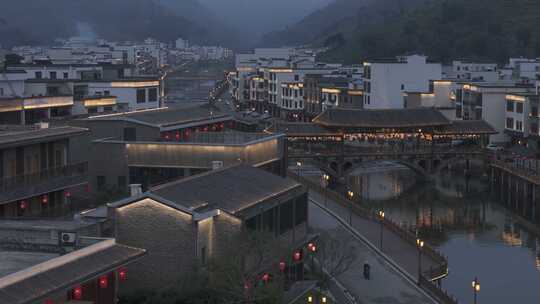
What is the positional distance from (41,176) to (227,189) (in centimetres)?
429

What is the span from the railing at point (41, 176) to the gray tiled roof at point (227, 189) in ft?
10.4

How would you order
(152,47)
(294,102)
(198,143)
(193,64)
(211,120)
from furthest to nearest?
(193,64), (152,47), (294,102), (211,120), (198,143)

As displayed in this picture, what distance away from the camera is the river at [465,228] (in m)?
28.3

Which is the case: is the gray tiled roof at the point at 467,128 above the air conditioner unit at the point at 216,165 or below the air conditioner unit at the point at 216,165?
below

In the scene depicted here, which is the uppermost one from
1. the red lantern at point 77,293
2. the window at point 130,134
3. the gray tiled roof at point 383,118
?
the window at point 130,134

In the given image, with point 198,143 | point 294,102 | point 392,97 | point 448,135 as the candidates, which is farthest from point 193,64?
point 198,143

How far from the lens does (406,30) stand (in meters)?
112

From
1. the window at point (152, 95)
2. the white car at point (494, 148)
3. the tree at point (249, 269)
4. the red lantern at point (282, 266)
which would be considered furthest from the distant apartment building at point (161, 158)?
the white car at point (494, 148)

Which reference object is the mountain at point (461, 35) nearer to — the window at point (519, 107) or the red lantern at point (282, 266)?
the window at point (519, 107)

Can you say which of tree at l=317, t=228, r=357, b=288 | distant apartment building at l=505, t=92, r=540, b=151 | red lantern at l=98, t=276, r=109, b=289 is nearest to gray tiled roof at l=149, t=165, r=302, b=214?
tree at l=317, t=228, r=357, b=288

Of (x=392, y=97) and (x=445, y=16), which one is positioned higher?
(x=445, y=16)

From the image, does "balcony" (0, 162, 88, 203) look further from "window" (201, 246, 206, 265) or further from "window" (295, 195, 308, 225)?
"window" (295, 195, 308, 225)

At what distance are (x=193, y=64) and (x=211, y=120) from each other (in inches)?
6228

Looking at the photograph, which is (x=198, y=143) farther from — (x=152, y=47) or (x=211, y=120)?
(x=152, y=47)
